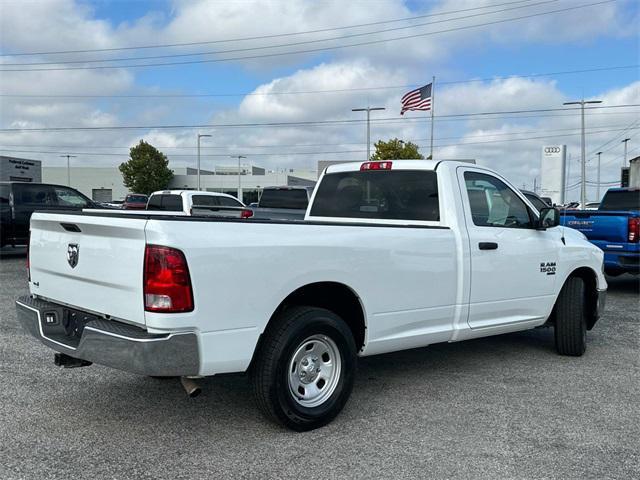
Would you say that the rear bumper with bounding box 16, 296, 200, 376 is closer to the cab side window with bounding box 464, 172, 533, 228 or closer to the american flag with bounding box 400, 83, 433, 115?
the cab side window with bounding box 464, 172, 533, 228

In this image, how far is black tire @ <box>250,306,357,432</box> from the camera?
153 inches

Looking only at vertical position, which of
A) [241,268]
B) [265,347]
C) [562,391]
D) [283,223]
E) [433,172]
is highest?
[433,172]

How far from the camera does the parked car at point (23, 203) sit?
14.7 m

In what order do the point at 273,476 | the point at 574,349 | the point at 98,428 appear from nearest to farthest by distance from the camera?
the point at 273,476
the point at 98,428
the point at 574,349

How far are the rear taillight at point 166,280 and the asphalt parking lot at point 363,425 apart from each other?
3.17 feet

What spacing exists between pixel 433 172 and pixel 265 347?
2390 mm

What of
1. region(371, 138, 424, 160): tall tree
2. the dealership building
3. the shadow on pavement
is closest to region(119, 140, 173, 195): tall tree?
the dealership building

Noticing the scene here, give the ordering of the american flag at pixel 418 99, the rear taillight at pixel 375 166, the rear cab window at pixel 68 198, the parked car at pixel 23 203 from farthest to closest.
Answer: the american flag at pixel 418 99, the rear cab window at pixel 68 198, the parked car at pixel 23 203, the rear taillight at pixel 375 166

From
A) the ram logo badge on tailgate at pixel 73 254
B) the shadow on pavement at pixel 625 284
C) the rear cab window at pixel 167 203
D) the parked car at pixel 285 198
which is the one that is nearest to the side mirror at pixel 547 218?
the ram logo badge on tailgate at pixel 73 254

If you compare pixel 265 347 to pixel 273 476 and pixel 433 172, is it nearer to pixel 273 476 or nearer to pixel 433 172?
pixel 273 476

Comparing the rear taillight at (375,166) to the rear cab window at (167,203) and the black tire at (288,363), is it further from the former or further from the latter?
the rear cab window at (167,203)

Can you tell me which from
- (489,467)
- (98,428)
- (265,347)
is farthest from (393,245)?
(98,428)

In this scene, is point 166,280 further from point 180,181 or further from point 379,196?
point 180,181

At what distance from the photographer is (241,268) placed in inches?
144
